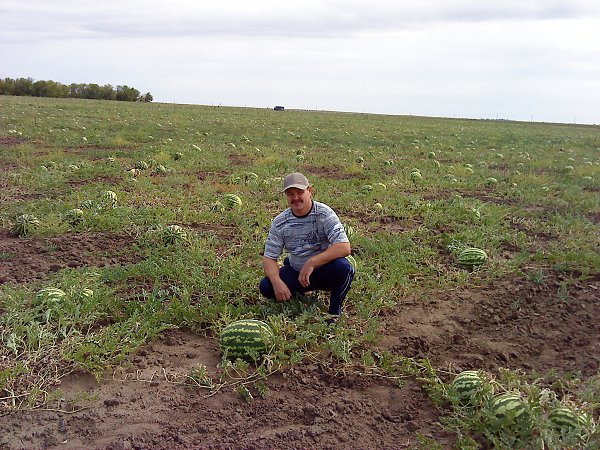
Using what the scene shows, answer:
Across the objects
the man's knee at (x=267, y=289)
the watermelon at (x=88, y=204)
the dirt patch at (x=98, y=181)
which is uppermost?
the dirt patch at (x=98, y=181)

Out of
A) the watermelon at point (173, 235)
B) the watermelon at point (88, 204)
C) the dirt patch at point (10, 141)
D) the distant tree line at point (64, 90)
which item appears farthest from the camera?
the distant tree line at point (64, 90)

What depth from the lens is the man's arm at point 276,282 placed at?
13.4ft

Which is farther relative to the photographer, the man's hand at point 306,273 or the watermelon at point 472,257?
the watermelon at point 472,257

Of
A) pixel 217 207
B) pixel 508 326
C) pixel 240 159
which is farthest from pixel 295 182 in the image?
pixel 240 159

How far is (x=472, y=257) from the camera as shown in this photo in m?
5.46

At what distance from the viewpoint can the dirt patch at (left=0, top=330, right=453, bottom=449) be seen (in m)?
2.87

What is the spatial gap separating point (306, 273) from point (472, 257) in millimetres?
2337

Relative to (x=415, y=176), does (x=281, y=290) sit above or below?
below

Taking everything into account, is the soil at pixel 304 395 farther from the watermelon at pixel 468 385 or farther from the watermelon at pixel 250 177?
the watermelon at pixel 250 177

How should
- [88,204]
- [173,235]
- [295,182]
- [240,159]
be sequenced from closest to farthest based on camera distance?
[295,182], [173,235], [88,204], [240,159]

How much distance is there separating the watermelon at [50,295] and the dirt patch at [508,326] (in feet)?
8.77

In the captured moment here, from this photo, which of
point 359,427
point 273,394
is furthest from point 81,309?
point 359,427

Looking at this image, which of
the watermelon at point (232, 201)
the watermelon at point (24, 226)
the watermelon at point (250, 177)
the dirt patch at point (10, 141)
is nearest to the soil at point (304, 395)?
the watermelon at point (24, 226)

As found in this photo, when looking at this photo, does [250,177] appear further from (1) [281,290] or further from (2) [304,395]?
(2) [304,395]
